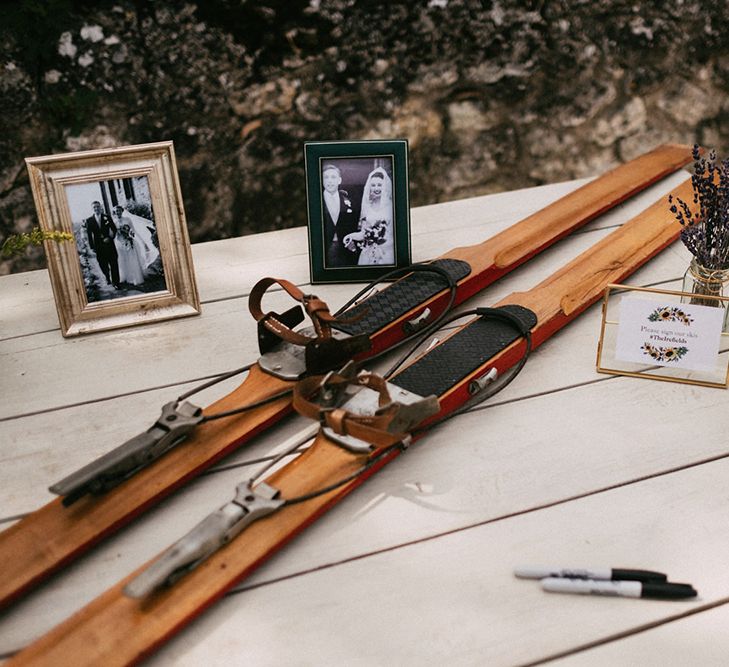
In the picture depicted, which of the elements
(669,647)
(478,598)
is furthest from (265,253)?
(669,647)

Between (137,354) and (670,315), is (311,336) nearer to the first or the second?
(137,354)

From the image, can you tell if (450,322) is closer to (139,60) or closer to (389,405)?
(389,405)

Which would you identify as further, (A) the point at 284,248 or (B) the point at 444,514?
(A) the point at 284,248

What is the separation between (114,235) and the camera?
4.40 ft

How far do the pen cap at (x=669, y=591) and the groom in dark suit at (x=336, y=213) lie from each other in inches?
31.7

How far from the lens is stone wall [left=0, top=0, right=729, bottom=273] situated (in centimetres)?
165

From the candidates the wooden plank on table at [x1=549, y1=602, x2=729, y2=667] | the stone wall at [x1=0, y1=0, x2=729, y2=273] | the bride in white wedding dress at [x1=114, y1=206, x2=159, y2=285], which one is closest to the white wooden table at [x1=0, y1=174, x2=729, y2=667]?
the wooden plank on table at [x1=549, y1=602, x2=729, y2=667]

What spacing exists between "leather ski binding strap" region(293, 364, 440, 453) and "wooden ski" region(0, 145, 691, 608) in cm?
8

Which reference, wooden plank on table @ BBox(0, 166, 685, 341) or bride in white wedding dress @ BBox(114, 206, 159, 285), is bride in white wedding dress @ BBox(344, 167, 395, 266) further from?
bride in white wedding dress @ BBox(114, 206, 159, 285)

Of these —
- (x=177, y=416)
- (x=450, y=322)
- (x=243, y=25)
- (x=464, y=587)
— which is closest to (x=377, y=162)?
(x=450, y=322)

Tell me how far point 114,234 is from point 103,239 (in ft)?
0.06

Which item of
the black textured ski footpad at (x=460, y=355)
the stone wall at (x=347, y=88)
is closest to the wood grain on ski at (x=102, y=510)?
the black textured ski footpad at (x=460, y=355)

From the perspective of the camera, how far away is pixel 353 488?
3.37 ft

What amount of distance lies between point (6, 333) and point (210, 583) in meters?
0.75
